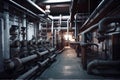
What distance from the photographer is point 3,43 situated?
308 centimetres

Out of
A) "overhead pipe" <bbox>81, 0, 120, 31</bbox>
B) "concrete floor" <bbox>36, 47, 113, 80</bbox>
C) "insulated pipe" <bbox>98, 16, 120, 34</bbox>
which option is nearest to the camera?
"overhead pipe" <bbox>81, 0, 120, 31</bbox>

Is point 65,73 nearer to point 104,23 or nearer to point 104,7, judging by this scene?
point 104,23

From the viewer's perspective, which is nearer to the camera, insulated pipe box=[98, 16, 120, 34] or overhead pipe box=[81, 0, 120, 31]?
overhead pipe box=[81, 0, 120, 31]

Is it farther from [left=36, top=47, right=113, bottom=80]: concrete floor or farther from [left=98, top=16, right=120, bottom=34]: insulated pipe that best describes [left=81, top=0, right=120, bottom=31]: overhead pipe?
[left=36, top=47, right=113, bottom=80]: concrete floor

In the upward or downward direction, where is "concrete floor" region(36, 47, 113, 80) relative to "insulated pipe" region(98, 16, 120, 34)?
downward

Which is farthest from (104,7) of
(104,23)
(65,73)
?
(65,73)

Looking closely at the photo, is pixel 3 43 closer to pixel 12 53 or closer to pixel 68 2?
pixel 12 53

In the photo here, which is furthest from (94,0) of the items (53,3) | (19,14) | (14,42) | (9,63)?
(9,63)

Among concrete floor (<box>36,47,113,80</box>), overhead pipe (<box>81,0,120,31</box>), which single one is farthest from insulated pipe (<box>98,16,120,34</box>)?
concrete floor (<box>36,47,113,80</box>)

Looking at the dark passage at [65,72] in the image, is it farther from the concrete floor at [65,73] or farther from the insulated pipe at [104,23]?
the insulated pipe at [104,23]

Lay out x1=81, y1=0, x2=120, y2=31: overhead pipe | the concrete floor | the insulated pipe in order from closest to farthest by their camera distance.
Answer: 1. x1=81, y1=0, x2=120, y2=31: overhead pipe
2. the insulated pipe
3. the concrete floor

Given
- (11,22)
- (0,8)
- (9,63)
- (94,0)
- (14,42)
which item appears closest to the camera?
(9,63)

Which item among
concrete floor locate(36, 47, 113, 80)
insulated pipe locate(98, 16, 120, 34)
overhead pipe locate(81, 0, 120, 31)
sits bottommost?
concrete floor locate(36, 47, 113, 80)

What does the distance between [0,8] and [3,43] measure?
658mm
